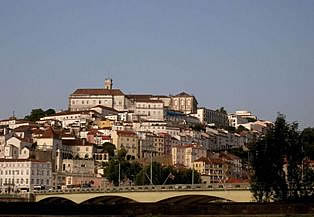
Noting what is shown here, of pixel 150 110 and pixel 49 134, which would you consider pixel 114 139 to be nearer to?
pixel 49 134

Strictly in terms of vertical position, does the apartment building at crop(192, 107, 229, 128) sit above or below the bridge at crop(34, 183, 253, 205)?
above

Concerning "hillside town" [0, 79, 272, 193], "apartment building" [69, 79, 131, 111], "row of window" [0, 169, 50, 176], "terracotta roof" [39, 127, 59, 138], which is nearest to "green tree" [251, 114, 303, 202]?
"hillside town" [0, 79, 272, 193]

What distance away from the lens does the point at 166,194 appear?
5088 cm

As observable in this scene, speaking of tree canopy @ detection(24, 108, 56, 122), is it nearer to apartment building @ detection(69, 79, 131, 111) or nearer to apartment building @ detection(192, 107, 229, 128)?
apartment building @ detection(69, 79, 131, 111)

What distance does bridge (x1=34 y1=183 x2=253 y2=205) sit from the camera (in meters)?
46.5

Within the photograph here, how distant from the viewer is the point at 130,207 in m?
28.3

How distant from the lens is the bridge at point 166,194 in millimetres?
46531

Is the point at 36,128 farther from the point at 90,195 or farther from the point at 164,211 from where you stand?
the point at 164,211

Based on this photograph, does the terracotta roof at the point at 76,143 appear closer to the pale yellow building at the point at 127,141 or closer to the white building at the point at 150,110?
the pale yellow building at the point at 127,141

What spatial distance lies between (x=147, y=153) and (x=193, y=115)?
39438 mm

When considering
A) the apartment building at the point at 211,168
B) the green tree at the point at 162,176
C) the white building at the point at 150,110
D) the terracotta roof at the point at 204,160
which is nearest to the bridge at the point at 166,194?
the green tree at the point at 162,176

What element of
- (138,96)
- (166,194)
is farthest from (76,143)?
(166,194)

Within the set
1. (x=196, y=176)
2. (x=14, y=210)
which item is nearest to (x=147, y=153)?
(x=196, y=176)

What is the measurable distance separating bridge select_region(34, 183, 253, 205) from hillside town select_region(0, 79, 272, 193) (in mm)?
26539
